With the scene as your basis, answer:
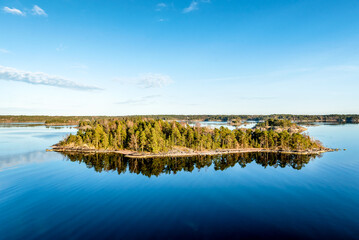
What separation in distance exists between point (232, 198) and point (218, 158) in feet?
144

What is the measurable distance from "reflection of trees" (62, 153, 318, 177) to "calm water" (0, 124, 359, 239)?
0.50 m

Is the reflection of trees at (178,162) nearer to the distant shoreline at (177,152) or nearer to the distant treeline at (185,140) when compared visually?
the distant shoreline at (177,152)

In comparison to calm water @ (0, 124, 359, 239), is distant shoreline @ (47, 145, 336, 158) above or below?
above

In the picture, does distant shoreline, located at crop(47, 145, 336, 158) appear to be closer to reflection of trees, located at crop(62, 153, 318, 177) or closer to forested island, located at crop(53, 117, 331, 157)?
forested island, located at crop(53, 117, 331, 157)

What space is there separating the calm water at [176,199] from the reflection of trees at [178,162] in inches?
19.8

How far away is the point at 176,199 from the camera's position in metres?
51.1

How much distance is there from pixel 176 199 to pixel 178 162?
3661 cm

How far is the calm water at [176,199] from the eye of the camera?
37594 millimetres

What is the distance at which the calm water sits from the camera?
3759 centimetres

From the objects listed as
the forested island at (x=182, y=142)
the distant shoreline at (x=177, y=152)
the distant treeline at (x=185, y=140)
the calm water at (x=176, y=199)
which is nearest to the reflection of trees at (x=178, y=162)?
the calm water at (x=176, y=199)

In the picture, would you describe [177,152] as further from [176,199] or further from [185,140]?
[176,199]

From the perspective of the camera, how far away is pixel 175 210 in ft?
148

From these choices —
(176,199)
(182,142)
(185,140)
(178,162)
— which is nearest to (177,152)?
(182,142)

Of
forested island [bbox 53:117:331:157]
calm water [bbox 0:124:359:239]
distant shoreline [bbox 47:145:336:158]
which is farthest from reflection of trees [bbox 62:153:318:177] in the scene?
forested island [bbox 53:117:331:157]
